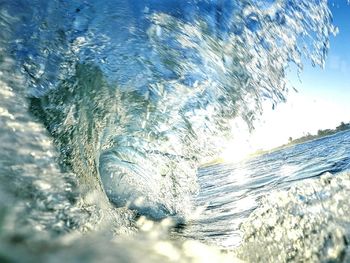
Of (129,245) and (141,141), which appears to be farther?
(141,141)

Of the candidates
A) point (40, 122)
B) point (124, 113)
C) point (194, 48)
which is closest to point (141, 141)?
point (124, 113)

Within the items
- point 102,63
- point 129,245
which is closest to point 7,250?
point 129,245

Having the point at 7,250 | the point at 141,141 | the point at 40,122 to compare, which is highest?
the point at 141,141

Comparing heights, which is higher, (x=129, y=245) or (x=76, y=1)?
(x=76, y=1)

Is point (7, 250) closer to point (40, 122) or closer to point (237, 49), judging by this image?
point (40, 122)

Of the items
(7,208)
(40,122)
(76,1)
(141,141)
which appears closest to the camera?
(7,208)

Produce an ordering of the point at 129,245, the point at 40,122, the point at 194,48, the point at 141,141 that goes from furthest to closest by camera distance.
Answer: the point at 141,141 < the point at 194,48 < the point at 40,122 < the point at 129,245
